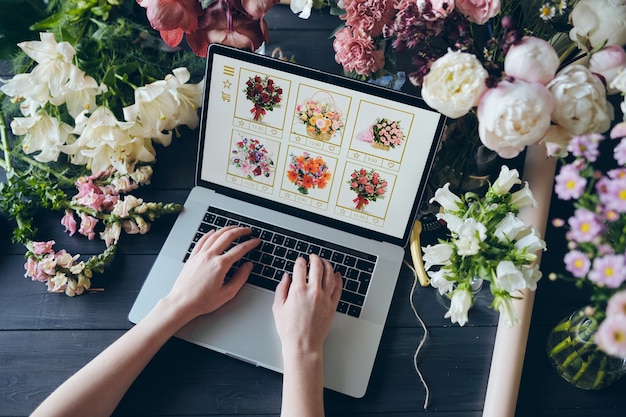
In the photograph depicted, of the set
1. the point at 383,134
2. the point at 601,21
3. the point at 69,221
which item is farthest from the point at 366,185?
the point at 69,221

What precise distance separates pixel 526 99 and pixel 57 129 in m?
0.77

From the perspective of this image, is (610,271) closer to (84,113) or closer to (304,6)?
(304,6)

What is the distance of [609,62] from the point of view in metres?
0.71

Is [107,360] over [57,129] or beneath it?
beneath

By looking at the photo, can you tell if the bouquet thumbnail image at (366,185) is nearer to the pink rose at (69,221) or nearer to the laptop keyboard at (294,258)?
the laptop keyboard at (294,258)

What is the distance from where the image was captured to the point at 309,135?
3.16 feet

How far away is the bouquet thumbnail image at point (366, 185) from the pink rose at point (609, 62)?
354mm

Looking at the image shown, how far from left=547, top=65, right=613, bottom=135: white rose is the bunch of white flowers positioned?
59 centimetres

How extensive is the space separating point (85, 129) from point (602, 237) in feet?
2.60

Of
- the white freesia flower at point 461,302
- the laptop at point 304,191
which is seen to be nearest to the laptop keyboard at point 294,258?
the laptop at point 304,191

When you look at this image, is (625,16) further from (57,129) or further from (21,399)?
(21,399)

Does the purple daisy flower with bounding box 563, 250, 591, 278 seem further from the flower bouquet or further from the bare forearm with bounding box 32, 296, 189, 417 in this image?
the bare forearm with bounding box 32, 296, 189, 417

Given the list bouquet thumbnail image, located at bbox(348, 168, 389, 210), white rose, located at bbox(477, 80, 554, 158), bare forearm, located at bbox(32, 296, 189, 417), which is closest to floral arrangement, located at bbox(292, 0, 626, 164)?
white rose, located at bbox(477, 80, 554, 158)

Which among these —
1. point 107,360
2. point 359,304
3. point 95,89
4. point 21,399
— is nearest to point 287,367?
point 359,304
